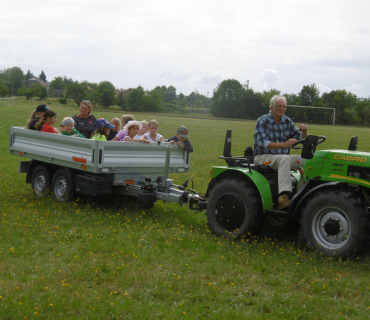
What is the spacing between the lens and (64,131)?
8602 mm

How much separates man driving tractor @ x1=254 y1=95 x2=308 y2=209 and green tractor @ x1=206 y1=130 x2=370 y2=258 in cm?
14

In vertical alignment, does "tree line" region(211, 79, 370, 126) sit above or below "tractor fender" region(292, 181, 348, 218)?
above

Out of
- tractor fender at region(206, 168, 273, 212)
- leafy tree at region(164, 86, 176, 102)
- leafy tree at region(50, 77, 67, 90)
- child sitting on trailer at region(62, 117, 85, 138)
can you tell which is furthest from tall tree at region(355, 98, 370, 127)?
leafy tree at region(50, 77, 67, 90)

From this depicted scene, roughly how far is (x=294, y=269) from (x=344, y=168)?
130cm

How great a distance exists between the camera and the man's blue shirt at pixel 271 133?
A: 19.9 ft

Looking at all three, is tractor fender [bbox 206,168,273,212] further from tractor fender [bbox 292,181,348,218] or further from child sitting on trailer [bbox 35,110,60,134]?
child sitting on trailer [bbox 35,110,60,134]

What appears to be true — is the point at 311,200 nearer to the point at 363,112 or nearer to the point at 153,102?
the point at 363,112

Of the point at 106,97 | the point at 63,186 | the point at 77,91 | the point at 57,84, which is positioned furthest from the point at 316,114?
the point at 57,84

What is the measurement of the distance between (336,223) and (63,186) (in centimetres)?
502

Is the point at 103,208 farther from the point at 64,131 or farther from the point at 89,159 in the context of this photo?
the point at 64,131

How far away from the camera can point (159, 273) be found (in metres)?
4.79

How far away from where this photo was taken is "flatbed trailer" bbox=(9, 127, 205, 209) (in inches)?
283

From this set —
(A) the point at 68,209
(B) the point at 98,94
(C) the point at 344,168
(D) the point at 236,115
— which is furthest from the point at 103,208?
(B) the point at 98,94

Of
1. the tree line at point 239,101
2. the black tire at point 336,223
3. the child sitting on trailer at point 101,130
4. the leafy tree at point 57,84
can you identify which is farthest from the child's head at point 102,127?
the leafy tree at point 57,84
